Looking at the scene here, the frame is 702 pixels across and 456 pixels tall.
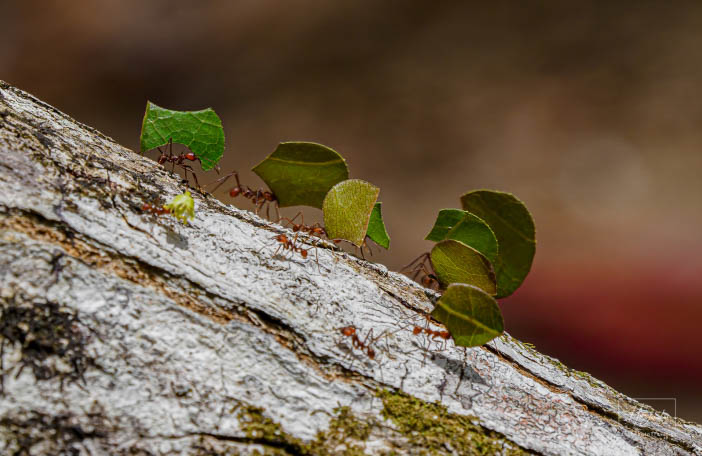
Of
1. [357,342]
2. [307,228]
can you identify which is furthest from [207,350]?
[307,228]

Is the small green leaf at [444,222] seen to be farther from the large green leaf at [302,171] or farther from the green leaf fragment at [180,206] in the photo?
the green leaf fragment at [180,206]

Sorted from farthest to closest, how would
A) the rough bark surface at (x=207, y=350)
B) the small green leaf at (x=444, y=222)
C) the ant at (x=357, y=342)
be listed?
the small green leaf at (x=444, y=222) → the ant at (x=357, y=342) → the rough bark surface at (x=207, y=350)

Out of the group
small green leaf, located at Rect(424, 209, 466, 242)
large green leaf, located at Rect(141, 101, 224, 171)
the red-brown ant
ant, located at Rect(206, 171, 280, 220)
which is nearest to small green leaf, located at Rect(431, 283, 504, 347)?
the red-brown ant

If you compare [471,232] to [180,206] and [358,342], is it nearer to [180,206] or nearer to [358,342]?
[358,342]

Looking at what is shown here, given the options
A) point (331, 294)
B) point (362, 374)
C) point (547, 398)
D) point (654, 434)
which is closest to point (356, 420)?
point (362, 374)

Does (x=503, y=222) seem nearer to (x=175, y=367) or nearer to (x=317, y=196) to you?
(x=317, y=196)

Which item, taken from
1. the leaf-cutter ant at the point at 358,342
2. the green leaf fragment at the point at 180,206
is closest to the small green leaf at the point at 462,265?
the leaf-cutter ant at the point at 358,342
